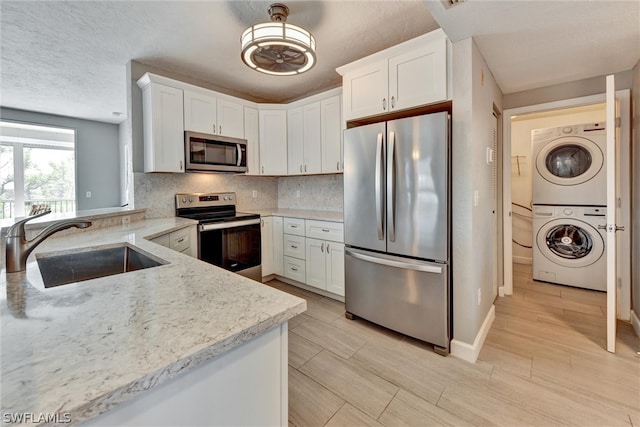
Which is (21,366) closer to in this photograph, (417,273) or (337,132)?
(417,273)

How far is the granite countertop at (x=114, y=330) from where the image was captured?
48 cm

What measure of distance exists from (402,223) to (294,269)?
67.6 inches

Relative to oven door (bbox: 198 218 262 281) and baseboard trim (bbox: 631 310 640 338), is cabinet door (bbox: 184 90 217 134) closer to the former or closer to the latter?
oven door (bbox: 198 218 262 281)

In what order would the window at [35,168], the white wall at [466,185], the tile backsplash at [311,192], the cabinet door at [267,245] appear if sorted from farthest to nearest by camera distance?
1. the window at [35,168]
2. the tile backsplash at [311,192]
3. the cabinet door at [267,245]
4. the white wall at [466,185]

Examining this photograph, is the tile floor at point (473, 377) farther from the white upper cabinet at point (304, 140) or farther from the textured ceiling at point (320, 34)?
the textured ceiling at point (320, 34)

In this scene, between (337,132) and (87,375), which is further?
(337,132)

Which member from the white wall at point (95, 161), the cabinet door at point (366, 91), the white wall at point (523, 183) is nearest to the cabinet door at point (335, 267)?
the cabinet door at point (366, 91)

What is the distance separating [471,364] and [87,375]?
2255 mm

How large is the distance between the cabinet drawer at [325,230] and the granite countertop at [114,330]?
198 centimetres

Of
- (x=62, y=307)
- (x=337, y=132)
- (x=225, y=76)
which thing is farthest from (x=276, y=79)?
(x=62, y=307)

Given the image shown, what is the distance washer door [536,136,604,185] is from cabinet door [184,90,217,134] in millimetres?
4221

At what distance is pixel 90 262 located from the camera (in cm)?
158

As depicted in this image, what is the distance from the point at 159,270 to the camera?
1.15 meters

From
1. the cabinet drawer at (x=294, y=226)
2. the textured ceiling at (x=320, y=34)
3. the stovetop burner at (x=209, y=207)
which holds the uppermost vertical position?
the textured ceiling at (x=320, y=34)
